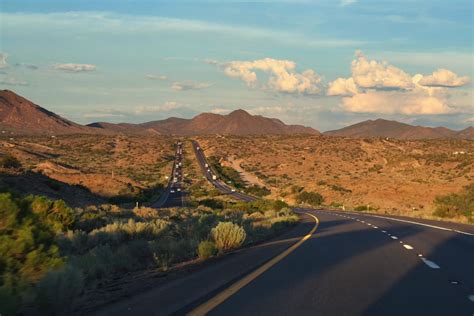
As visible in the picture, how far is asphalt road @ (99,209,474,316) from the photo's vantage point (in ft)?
28.6

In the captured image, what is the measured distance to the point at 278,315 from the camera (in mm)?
8250

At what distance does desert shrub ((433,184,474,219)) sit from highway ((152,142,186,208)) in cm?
2568

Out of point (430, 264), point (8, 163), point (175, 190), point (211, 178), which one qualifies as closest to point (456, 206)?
point (430, 264)

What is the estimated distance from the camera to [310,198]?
83.6 meters

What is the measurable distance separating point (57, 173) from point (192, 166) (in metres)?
69.0

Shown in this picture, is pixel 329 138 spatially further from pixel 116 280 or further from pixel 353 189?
pixel 116 280

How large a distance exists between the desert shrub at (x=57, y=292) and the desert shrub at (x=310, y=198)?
74611 millimetres

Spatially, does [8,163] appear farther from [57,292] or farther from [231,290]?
[57,292]

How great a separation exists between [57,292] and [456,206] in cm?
4536

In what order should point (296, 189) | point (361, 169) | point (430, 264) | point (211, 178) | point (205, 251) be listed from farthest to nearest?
point (361, 169) → point (211, 178) → point (296, 189) → point (205, 251) → point (430, 264)

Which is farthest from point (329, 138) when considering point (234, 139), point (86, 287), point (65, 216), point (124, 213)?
point (86, 287)

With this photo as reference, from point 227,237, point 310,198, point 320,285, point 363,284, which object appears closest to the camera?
point 320,285

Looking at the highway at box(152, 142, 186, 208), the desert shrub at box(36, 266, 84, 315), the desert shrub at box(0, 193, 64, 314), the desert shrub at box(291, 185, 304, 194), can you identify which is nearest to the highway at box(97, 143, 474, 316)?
the desert shrub at box(36, 266, 84, 315)

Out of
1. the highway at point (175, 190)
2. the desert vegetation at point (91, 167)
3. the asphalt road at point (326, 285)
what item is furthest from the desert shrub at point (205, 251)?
the highway at point (175, 190)
